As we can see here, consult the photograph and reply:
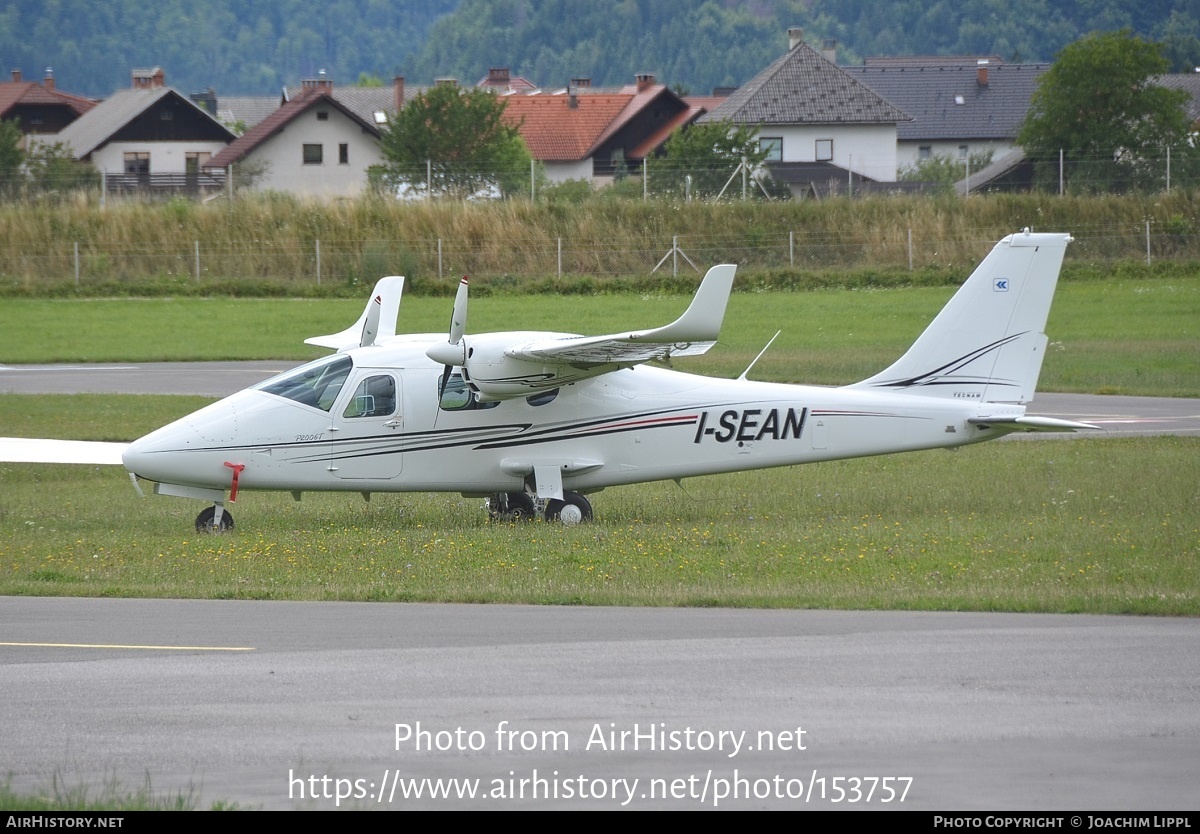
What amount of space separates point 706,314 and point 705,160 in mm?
47100

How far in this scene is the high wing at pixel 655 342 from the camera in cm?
1374

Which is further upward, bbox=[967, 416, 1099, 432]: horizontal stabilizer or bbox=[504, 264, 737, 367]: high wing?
bbox=[504, 264, 737, 367]: high wing

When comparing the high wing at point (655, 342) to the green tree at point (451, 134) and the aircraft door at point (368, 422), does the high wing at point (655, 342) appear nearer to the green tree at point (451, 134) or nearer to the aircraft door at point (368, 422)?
the aircraft door at point (368, 422)

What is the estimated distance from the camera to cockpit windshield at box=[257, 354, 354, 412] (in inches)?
636

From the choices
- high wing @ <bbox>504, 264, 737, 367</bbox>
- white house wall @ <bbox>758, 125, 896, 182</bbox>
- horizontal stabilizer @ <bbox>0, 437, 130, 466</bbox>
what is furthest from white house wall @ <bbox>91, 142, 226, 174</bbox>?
high wing @ <bbox>504, 264, 737, 367</bbox>

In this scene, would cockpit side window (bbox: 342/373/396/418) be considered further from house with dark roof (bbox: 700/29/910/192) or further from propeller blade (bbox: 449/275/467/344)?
house with dark roof (bbox: 700/29/910/192)

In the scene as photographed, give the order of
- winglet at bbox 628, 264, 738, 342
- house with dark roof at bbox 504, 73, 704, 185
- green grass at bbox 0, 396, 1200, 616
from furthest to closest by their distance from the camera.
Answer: house with dark roof at bbox 504, 73, 704, 185
winglet at bbox 628, 264, 738, 342
green grass at bbox 0, 396, 1200, 616

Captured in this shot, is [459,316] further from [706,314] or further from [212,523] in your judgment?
[212,523]

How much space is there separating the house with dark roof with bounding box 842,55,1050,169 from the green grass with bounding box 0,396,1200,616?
3408 inches

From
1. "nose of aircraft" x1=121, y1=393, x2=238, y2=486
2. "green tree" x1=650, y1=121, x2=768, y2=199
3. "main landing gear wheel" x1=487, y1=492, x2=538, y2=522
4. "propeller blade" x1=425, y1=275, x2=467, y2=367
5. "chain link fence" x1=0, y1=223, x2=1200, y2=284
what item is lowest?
"main landing gear wheel" x1=487, y1=492, x2=538, y2=522

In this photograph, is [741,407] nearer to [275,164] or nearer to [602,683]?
[602,683]

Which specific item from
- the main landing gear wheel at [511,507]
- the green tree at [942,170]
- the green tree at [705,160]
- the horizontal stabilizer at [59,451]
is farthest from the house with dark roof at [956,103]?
the main landing gear wheel at [511,507]

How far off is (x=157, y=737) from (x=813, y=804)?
377 centimetres
